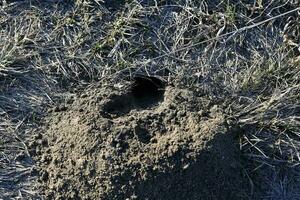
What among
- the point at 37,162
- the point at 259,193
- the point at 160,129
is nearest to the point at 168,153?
the point at 160,129

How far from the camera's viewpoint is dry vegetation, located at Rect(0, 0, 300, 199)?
265 cm

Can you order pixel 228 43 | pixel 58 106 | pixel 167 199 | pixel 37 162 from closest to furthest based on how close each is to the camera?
pixel 167 199, pixel 37 162, pixel 58 106, pixel 228 43

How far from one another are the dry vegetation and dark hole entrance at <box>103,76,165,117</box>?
6 cm

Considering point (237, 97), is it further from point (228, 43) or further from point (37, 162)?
point (37, 162)

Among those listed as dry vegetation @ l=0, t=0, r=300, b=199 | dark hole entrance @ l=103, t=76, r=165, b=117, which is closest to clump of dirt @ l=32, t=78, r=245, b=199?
dark hole entrance @ l=103, t=76, r=165, b=117

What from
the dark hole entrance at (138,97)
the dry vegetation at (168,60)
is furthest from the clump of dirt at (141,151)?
the dry vegetation at (168,60)

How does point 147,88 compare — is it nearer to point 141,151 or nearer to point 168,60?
point 168,60

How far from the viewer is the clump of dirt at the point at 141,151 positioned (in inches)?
96.7

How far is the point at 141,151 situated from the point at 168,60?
2.09 feet

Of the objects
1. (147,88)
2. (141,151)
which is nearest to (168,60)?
(147,88)

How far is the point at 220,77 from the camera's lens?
9.49 feet

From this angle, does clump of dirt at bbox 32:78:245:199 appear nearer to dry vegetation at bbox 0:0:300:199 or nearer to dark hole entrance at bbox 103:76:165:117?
dark hole entrance at bbox 103:76:165:117

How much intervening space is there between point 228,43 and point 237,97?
359 millimetres

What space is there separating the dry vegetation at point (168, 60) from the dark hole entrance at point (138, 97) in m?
0.06
